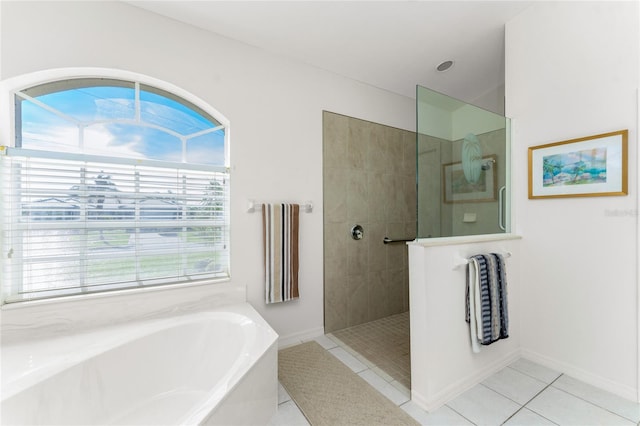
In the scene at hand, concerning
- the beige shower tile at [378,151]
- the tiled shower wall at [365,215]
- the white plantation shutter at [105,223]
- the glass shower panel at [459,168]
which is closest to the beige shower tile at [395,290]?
the tiled shower wall at [365,215]

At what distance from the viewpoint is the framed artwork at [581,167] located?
1.67 m

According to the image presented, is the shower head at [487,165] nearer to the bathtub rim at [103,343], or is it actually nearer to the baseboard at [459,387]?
the baseboard at [459,387]

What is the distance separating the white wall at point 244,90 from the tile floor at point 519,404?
3.09 ft

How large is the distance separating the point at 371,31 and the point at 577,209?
1994 mm

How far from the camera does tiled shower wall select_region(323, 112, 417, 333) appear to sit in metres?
2.72

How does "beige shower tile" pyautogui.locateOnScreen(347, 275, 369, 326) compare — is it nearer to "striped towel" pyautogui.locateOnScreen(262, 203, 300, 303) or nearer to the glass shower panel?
"striped towel" pyautogui.locateOnScreen(262, 203, 300, 303)

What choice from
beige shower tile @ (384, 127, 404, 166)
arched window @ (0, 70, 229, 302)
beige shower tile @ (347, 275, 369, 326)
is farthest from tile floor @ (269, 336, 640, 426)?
beige shower tile @ (384, 127, 404, 166)

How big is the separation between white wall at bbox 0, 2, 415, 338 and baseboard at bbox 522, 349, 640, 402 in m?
1.74

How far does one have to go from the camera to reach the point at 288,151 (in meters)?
2.46

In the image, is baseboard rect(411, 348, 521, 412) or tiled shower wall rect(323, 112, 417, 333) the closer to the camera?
baseboard rect(411, 348, 521, 412)

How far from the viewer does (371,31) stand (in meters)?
2.20

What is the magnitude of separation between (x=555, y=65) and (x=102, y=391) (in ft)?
11.5

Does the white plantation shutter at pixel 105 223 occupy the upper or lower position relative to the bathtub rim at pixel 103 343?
upper

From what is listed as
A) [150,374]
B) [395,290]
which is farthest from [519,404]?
[150,374]
